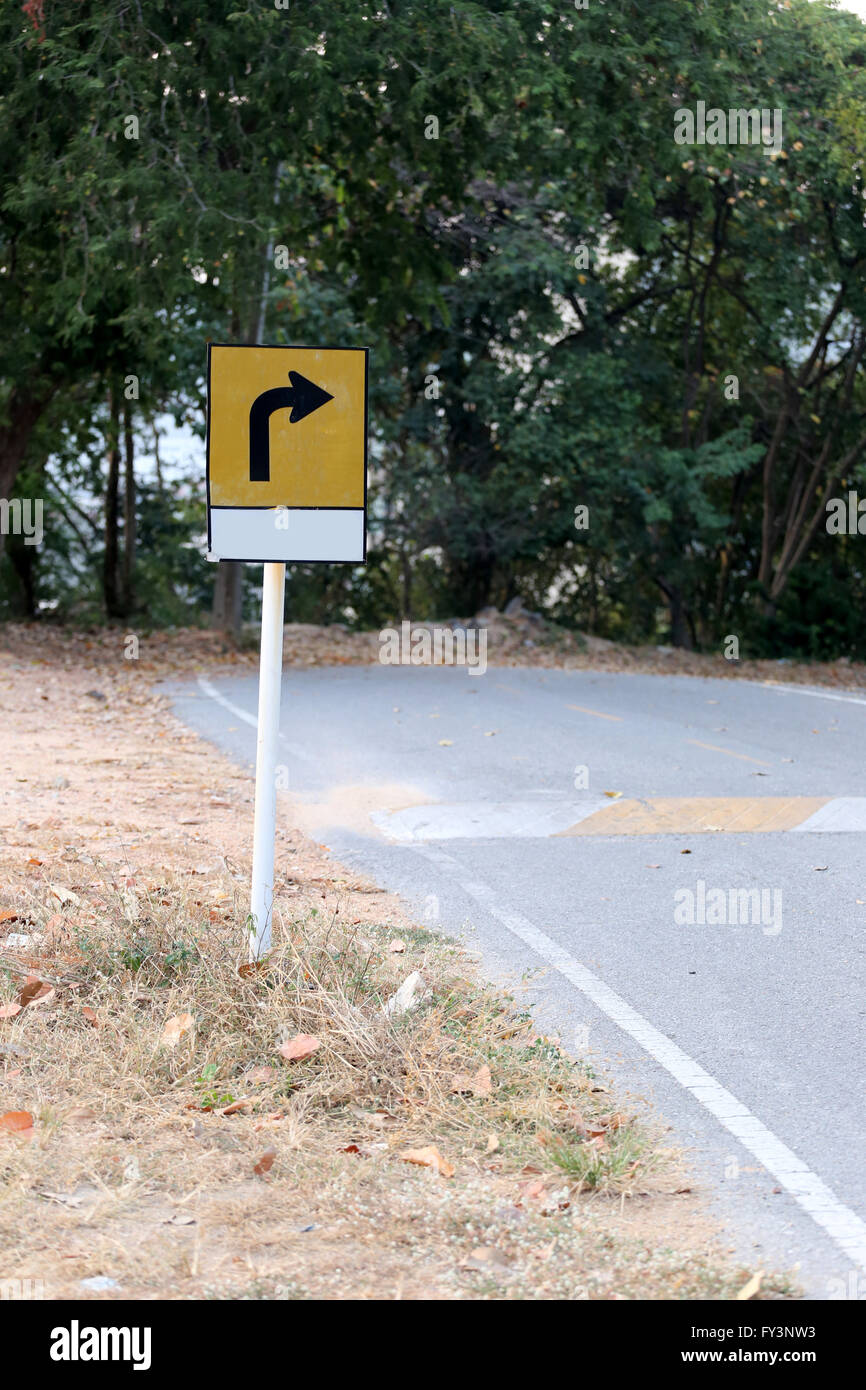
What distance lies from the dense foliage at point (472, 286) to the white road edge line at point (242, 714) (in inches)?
168

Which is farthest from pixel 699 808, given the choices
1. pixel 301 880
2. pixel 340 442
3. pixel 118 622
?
pixel 118 622

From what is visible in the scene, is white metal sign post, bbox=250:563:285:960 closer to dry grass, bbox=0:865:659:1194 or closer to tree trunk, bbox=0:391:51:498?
dry grass, bbox=0:865:659:1194

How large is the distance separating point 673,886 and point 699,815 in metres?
1.92

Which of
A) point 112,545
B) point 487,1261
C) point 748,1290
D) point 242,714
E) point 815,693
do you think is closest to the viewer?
point 748,1290

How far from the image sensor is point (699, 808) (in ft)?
31.8

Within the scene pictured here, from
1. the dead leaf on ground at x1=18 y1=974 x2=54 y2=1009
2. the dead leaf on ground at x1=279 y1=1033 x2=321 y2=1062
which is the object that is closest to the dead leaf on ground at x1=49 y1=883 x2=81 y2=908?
the dead leaf on ground at x1=18 y1=974 x2=54 y2=1009

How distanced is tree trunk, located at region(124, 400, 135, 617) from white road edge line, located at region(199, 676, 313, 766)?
9491 millimetres

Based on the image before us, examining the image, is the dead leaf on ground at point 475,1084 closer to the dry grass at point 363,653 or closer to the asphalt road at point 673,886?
the asphalt road at point 673,886

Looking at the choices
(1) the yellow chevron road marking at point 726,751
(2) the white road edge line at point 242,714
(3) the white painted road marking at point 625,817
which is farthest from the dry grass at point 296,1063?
(1) the yellow chevron road marking at point 726,751

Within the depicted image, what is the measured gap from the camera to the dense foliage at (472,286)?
1620cm

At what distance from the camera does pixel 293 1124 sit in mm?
4355

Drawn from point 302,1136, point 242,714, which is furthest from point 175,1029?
point 242,714

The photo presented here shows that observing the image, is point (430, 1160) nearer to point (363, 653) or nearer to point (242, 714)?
point (242, 714)

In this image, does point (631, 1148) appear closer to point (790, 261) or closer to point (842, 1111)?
point (842, 1111)
